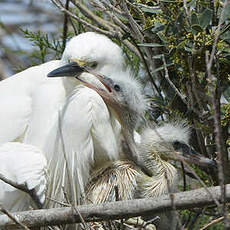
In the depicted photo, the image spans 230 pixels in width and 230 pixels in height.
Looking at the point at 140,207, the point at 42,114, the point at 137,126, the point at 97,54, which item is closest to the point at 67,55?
the point at 97,54

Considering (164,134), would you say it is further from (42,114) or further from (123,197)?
(42,114)

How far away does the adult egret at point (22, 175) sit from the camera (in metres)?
1.74

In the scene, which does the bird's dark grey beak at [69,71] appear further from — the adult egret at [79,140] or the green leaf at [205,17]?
the green leaf at [205,17]

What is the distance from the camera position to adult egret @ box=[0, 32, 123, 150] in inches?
74.3

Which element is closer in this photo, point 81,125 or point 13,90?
point 81,125

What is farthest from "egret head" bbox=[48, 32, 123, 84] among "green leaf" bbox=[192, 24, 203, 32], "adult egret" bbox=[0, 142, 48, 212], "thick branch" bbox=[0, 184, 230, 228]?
"thick branch" bbox=[0, 184, 230, 228]

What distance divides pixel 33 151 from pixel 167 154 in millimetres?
474

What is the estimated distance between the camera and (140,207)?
47.4 inches

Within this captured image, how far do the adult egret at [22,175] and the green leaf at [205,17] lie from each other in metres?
0.70

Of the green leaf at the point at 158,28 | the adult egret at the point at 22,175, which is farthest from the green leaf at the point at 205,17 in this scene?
the adult egret at the point at 22,175

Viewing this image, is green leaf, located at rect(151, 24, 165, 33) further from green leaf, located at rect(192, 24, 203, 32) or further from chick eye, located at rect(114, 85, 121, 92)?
chick eye, located at rect(114, 85, 121, 92)

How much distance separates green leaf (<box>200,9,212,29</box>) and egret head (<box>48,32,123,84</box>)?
0.50 m

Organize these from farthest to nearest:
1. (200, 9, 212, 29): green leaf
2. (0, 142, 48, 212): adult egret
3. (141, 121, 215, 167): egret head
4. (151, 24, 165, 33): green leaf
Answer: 1. (141, 121, 215, 167): egret head
2. (0, 142, 48, 212): adult egret
3. (151, 24, 165, 33): green leaf
4. (200, 9, 212, 29): green leaf

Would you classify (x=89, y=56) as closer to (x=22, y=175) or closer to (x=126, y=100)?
(x=126, y=100)
